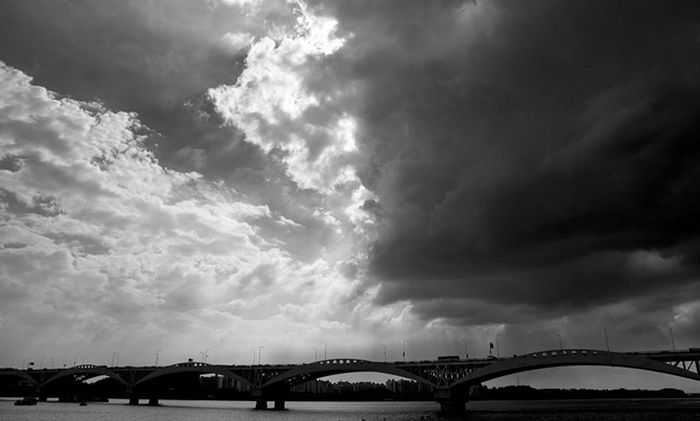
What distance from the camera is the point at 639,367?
291 feet

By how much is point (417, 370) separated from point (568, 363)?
3571cm

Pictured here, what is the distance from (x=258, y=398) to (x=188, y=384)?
6083 centimetres

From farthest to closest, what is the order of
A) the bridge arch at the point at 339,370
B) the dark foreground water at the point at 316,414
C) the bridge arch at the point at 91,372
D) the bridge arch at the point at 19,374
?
the bridge arch at the point at 19,374 < the bridge arch at the point at 91,372 < the bridge arch at the point at 339,370 < the dark foreground water at the point at 316,414

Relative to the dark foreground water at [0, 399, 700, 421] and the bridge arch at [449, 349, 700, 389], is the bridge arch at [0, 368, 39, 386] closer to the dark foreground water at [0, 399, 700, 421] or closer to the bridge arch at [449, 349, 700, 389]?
the dark foreground water at [0, 399, 700, 421]

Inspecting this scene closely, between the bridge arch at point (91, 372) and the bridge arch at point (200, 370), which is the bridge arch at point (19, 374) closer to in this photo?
the bridge arch at point (91, 372)

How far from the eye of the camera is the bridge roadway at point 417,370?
89.5 metres

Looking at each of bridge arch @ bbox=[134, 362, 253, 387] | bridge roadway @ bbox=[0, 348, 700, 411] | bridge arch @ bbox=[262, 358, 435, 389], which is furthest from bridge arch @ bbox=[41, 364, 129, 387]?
bridge arch @ bbox=[262, 358, 435, 389]

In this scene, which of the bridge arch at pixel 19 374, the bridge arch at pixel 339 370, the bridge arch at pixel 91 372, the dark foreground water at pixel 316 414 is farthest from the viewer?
the bridge arch at pixel 19 374

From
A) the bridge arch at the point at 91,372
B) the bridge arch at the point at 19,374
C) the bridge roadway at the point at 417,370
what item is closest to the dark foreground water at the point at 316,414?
the bridge roadway at the point at 417,370

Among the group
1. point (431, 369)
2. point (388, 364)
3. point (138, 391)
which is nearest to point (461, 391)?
point (431, 369)

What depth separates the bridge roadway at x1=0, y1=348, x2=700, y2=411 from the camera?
89500 mm

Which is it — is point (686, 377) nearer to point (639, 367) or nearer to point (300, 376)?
point (639, 367)

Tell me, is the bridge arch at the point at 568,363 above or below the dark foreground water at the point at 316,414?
above

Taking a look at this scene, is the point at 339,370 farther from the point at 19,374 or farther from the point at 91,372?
the point at 19,374
